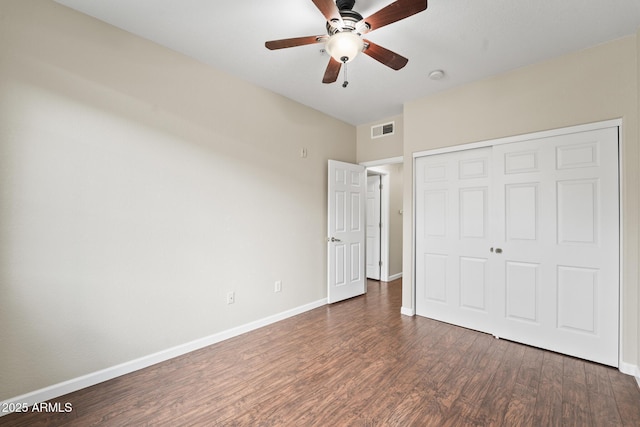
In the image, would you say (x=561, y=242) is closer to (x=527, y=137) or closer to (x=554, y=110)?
(x=527, y=137)

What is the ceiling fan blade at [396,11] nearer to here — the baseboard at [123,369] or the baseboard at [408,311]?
the baseboard at [123,369]

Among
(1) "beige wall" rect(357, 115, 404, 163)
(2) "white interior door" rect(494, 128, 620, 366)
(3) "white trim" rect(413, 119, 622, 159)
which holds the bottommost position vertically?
(2) "white interior door" rect(494, 128, 620, 366)

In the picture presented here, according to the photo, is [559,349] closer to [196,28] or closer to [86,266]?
[86,266]

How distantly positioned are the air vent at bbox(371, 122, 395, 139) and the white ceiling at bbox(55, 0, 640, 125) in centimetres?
113

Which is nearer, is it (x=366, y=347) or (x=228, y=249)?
(x=366, y=347)

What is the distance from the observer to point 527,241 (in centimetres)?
287

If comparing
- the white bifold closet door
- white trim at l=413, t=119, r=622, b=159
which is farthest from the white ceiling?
the white bifold closet door

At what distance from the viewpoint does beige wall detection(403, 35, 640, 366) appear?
2330mm

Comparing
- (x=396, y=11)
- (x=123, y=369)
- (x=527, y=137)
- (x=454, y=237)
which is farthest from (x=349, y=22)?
(x=123, y=369)

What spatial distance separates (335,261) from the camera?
420cm

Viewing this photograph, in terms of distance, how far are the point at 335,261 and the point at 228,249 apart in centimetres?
173

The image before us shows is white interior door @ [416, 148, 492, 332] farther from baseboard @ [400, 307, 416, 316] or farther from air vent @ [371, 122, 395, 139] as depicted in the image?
air vent @ [371, 122, 395, 139]

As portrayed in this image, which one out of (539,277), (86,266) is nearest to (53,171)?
(86,266)

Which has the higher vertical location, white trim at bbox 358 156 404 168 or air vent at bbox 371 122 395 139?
air vent at bbox 371 122 395 139
